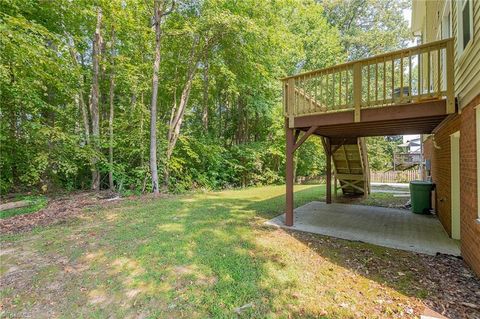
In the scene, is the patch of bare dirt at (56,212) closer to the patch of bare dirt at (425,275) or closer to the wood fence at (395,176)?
the patch of bare dirt at (425,275)

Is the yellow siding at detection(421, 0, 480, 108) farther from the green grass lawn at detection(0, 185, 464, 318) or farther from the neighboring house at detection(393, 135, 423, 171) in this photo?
the neighboring house at detection(393, 135, 423, 171)

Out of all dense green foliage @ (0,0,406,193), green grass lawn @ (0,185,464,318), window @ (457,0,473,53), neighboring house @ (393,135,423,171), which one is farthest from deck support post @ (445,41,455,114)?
neighboring house @ (393,135,423,171)

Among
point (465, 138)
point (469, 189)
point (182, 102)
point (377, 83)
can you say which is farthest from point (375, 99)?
point (182, 102)

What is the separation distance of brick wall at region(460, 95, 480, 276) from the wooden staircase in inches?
182

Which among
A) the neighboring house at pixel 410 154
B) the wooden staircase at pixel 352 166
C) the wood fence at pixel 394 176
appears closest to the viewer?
the wooden staircase at pixel 352 166

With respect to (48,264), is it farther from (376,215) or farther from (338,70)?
(376,215)

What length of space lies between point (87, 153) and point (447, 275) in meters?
10.0

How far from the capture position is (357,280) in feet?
10.7

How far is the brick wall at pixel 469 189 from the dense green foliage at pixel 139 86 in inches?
343

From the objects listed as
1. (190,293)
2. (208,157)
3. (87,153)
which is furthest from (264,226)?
(208,157)

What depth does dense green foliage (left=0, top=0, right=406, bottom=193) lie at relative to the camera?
26.7ft

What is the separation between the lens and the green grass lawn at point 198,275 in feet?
8.84

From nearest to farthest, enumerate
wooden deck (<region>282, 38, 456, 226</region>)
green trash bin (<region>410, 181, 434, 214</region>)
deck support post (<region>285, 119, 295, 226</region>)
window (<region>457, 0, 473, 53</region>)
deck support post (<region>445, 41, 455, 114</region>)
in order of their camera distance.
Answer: window (<region>457, 0, 473, 53</region>), deck support post (<region>445, 41, 455, 114</region>), wooden deck (<region>282, 38, 456, 226</region>), deck support post (<region>285, 119, 295, 226</region>), green trash bin (<region>410, 181, 434, 214</region>)

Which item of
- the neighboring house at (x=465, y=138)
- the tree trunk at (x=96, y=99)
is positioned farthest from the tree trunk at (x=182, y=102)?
the neighboring house at (x=465, y=138)
